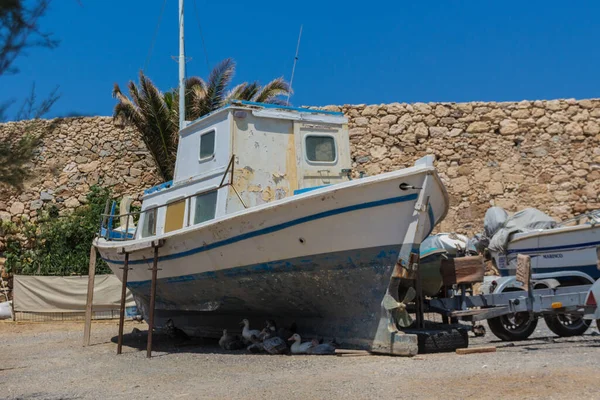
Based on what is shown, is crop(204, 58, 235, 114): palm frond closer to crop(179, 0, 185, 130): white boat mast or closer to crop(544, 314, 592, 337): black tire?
crop(179, 0, 185, 130): white boat mast

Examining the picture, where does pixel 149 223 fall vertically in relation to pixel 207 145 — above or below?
below

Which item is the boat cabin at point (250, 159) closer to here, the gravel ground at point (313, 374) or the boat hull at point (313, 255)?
the boat hull at point (313, 255)

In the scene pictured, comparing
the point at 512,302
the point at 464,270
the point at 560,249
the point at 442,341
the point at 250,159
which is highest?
the point at 250,159

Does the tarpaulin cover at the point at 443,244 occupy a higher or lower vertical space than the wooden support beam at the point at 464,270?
higher

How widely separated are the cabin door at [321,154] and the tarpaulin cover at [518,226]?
2669 mm

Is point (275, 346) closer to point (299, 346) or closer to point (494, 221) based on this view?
point (299, 346)

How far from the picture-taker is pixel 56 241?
1630 centimetres

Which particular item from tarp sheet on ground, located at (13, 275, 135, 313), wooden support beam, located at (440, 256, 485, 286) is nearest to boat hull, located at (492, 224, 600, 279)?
wooden support beam, located at (440, 256, 485, 286)

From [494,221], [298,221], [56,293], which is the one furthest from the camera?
[56,293]

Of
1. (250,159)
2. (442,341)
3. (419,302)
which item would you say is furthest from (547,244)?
(250,159)

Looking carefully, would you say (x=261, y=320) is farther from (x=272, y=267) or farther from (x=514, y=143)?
(x=514, y=143)

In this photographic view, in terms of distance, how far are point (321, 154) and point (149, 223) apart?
2.97m

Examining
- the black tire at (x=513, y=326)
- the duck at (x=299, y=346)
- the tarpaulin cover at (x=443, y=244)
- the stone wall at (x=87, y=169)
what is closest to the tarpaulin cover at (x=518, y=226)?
the tarpaulin cover at (x=443, y=244)

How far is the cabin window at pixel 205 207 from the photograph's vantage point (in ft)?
29.1
